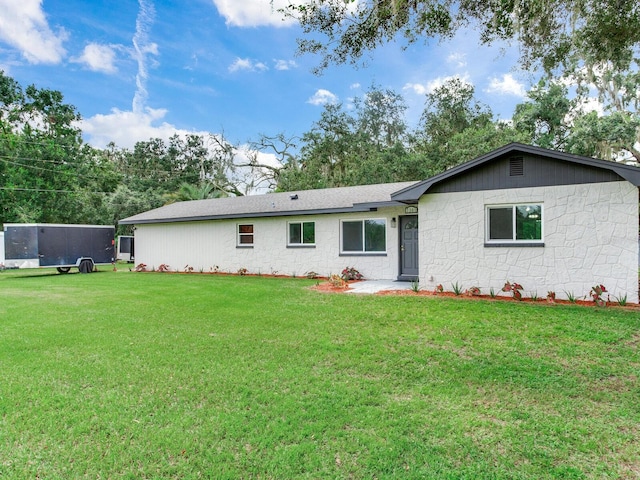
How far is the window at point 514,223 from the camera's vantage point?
871 centimetres

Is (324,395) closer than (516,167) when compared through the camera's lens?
Yes

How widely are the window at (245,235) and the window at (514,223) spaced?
9.27 metres

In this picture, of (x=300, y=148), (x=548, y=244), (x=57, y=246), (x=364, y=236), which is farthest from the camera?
(x=300, y=148)

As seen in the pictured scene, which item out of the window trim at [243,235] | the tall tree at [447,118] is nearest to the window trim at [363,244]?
the window trim at [243,235]

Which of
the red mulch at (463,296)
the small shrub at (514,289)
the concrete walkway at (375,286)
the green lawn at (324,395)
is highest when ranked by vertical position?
the small shrub at (514,289)

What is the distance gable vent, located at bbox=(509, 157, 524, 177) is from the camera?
344 inches

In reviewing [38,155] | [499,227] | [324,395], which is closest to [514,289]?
[499,227]

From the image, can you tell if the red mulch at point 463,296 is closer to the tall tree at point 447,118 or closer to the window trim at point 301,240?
the window trim at point 301,240

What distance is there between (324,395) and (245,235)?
40.2 ft

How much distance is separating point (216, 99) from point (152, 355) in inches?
889

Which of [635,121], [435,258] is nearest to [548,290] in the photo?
[435,258]

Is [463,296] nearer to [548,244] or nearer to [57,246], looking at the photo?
[548,244]

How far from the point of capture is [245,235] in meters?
15.4

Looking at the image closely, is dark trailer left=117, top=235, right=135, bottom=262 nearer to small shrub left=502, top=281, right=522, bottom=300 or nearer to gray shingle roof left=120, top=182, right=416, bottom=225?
gray shingle roof left=120, top=182, right=416, bottom=225
